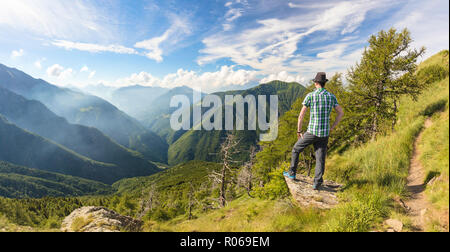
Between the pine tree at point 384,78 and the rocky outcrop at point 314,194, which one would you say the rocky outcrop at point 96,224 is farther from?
the pine tree at point 384,78

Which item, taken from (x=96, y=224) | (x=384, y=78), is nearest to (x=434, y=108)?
(x=384, y=78)

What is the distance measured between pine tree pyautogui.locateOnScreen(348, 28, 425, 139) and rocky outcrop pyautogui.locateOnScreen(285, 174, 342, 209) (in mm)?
10712

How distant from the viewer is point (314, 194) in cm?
582

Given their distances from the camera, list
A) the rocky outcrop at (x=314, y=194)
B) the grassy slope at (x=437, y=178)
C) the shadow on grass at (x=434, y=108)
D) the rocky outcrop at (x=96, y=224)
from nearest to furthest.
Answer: the grassy slope at (x=437, y=178), the rocky outcrop at (x=314, y=194), the rocky outcrop at (x=96, y=224), the shadow on grass at (x=434, y=108)

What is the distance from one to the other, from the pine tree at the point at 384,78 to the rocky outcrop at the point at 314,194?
35.1 feet

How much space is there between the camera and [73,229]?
23.8 feet

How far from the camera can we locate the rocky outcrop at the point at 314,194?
5.54m

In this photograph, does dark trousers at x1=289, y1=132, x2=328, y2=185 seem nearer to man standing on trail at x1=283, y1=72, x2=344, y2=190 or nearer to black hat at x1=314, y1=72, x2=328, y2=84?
man standing on trail at x1=283, y1=72, x2=344, y2=190

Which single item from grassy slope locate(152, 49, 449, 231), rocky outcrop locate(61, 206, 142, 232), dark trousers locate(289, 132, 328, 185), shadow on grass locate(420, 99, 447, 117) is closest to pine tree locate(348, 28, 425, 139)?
shadow on grass locate(420, 99, 447, 117)

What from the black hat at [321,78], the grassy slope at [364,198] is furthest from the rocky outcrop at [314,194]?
the black hat at [321,78]

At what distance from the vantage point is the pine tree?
14.4 meters
